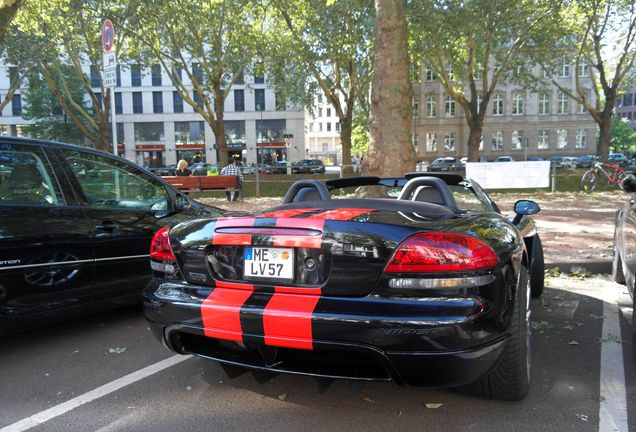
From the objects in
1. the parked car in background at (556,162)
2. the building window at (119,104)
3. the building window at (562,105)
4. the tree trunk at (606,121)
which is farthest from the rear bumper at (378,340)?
the building window at (562,105)

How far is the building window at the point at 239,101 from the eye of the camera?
58.3 m

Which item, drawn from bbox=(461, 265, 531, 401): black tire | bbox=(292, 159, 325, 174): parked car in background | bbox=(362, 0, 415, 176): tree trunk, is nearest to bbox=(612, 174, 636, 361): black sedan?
bbox=(461, 265, 531, 401): black tire

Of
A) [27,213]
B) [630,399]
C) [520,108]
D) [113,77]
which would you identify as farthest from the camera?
[520,108]

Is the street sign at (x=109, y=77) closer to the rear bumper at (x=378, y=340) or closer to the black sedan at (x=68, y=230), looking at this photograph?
the black sedan at (x=68, y=230)

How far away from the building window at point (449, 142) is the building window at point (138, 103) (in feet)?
120

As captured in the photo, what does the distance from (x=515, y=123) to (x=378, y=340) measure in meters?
61.1

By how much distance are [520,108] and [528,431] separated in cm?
6135

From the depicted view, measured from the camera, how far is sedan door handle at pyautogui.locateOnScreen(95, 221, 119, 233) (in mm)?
3893

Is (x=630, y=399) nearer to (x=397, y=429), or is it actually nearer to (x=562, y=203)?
(x=397, y=429)

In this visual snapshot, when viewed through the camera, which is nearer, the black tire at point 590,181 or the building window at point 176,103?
the black tire at point 590,181

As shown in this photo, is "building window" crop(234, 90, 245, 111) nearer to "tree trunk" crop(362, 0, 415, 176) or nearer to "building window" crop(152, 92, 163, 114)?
"building window" crop(152, 92, 163, 114)

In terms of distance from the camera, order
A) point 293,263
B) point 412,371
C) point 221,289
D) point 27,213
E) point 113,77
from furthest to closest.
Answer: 1. point 113,77
2. point 27,213
3. point 221,289
4. point 293,263
5. point 412,371

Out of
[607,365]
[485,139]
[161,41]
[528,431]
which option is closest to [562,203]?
[607,365]

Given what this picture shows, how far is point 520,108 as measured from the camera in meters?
57.8
